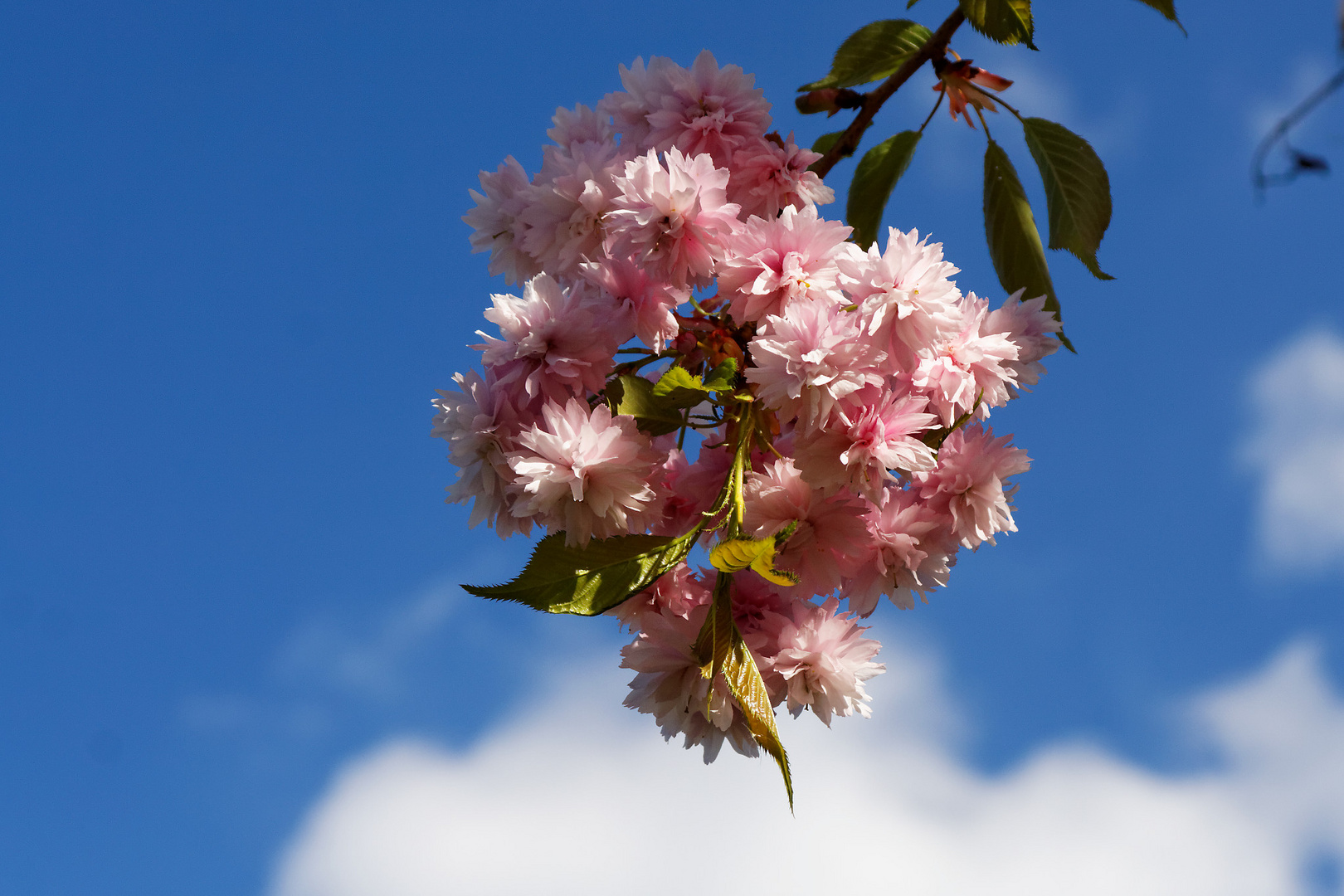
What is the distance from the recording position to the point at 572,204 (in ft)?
5.45

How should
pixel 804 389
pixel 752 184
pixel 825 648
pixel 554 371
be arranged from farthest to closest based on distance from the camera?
1. pixel 752 184
2. pixel 825 648
3. pixel 554 371
4. pixel 804 389

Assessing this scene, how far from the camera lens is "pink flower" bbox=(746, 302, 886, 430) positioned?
52.7 inches

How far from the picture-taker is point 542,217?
1.69 meters

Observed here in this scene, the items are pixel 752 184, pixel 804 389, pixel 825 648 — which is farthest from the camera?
pixel 752 184

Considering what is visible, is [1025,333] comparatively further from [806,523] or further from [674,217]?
[674,217]

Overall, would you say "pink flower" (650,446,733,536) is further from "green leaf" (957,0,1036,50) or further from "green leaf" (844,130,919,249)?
"green leaf" (957,0,1036,50)

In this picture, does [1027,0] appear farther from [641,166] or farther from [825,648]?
[825,648]

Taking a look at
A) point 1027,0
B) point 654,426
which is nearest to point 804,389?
point 654,426

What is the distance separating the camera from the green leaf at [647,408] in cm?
144

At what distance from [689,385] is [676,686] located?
18.4 inches

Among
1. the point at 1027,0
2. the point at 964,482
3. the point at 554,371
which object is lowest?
the point at 964,482

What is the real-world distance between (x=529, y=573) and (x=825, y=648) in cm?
47

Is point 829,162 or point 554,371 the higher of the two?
point 829,162

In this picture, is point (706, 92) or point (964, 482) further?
point (706, 92)
